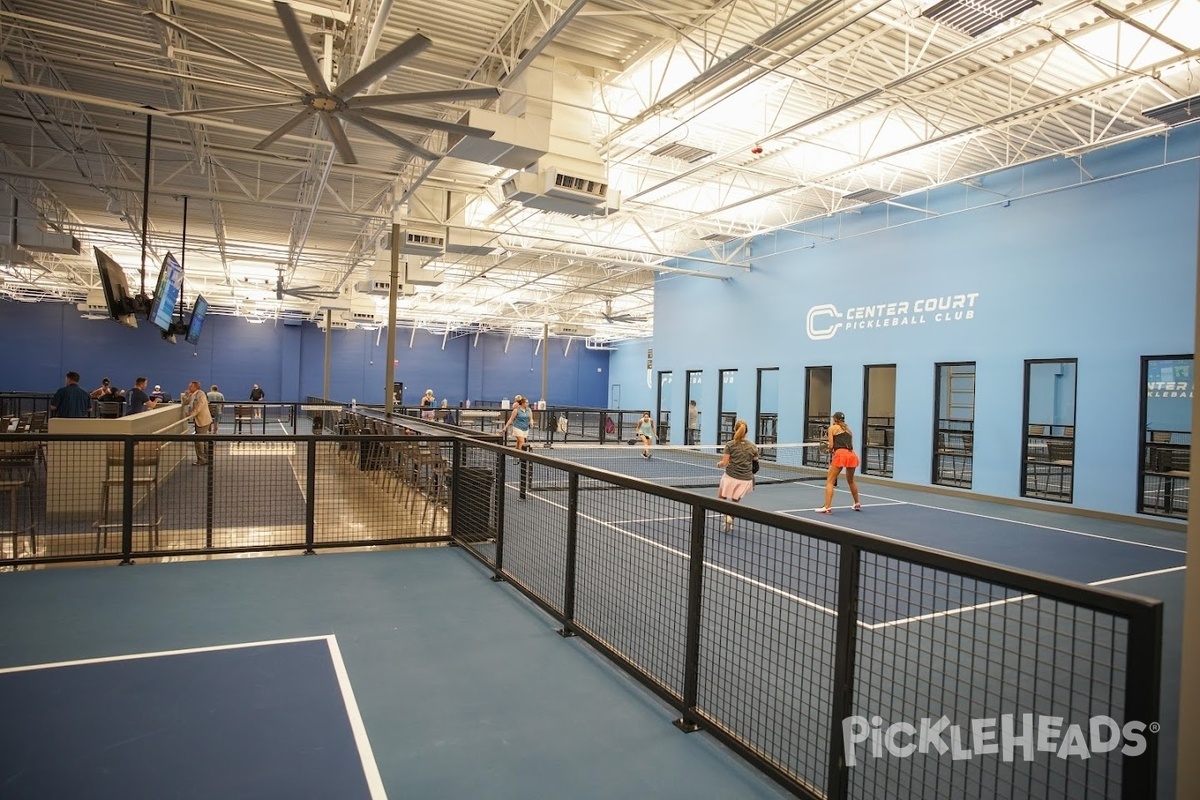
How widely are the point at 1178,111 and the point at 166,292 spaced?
16793 mm

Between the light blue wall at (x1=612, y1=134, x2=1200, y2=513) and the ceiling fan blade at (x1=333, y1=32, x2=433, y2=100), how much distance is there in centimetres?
1227

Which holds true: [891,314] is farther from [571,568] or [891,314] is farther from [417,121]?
[571,568]

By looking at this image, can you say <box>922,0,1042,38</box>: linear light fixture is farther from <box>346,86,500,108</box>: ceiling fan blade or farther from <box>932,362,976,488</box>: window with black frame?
<box>932,362,976,488</box>: window with black frame

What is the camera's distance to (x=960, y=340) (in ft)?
49.6

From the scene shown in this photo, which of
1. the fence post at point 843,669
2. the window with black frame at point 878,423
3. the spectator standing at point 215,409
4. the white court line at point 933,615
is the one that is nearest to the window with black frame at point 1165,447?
the window with black frame at point 878,423

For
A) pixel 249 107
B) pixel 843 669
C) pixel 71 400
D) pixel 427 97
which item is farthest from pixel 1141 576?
pixel 71 400

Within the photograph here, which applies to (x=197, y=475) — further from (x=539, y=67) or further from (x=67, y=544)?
(x=539, y=67)

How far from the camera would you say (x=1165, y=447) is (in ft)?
39.2

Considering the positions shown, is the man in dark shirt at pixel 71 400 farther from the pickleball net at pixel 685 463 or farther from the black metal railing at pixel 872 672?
the black metal railing at pixel 872 672

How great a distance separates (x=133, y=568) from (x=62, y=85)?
9.52 m

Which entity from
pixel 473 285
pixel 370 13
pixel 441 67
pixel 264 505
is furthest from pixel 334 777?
pixel 473 285

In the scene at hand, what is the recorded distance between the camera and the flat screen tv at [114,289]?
10703 mm

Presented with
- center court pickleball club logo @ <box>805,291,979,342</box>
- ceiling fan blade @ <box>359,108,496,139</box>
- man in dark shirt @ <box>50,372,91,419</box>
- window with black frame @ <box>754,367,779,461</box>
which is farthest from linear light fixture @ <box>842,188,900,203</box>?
man in dark shirt @ <box>50,372,91,419</box>

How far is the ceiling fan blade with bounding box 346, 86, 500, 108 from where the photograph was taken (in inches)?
254
